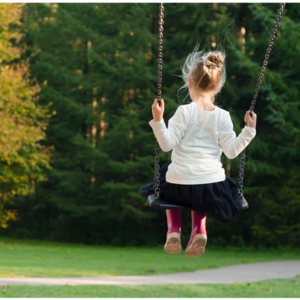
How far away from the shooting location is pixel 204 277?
36.8 ft

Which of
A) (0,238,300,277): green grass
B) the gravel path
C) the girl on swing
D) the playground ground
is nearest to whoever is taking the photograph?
the girl on swing

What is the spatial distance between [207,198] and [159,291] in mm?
7275

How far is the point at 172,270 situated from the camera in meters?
12.0

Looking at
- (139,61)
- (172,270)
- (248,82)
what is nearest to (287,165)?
(248,82)

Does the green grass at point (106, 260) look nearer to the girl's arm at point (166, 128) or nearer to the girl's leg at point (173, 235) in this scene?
the girl's leg at point (173, 235)

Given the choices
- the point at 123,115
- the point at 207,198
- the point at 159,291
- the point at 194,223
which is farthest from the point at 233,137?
the point at 123,115

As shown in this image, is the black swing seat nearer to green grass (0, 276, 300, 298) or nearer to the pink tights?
the pink tights

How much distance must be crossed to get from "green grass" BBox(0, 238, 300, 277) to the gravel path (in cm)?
38

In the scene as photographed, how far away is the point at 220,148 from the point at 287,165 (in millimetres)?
11276

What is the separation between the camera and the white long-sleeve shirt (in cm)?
268

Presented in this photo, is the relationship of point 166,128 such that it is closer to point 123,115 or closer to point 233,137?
point 233,137

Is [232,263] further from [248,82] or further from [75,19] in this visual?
[75,19]

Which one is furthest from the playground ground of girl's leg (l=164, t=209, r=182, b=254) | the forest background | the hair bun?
the hair bun

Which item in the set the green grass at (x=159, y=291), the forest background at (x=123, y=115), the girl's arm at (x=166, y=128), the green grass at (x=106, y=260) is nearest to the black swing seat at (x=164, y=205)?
the girl's arm at (x=166, y=128)
